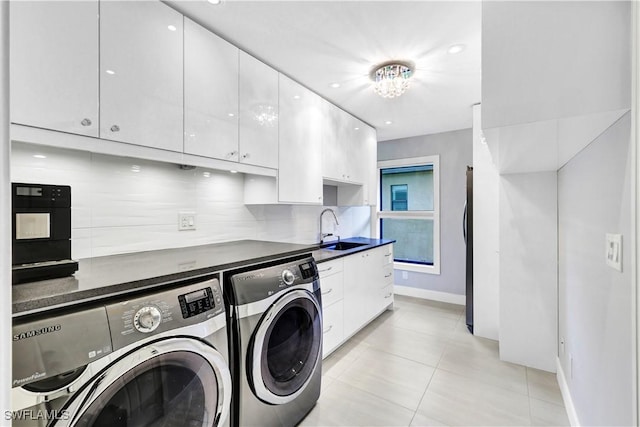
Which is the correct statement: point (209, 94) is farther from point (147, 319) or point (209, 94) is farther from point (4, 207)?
point (4, 207)

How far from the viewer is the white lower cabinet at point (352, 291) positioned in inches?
91.2

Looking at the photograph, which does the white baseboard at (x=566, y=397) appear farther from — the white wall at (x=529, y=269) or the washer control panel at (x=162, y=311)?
the washer control panel at (x=162, y=311)

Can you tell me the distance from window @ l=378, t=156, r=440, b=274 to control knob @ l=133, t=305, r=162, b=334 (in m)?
3.81

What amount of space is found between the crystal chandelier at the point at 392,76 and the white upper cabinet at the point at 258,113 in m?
0.81

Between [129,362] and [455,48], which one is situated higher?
[455,48]

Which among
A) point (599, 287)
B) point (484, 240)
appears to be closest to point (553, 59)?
point (599, 287)

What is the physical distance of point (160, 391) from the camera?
3.48ft

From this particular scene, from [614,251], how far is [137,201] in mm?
2266

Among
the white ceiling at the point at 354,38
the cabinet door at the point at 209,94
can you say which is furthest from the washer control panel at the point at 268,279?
the white ceiling at the point at 354,38

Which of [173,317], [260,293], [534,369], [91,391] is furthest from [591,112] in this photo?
[534,369]

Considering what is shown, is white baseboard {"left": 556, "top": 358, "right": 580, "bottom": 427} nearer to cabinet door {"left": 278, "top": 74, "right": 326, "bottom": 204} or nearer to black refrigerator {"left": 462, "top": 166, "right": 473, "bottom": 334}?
black refrigerator {"left": 462, "top": 166, "right": 473, "bottom": 334}

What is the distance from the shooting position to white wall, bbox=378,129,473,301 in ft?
12.7

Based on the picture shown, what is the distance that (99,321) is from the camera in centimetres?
90

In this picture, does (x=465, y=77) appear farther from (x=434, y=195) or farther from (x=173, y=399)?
(x=173, y=399)
